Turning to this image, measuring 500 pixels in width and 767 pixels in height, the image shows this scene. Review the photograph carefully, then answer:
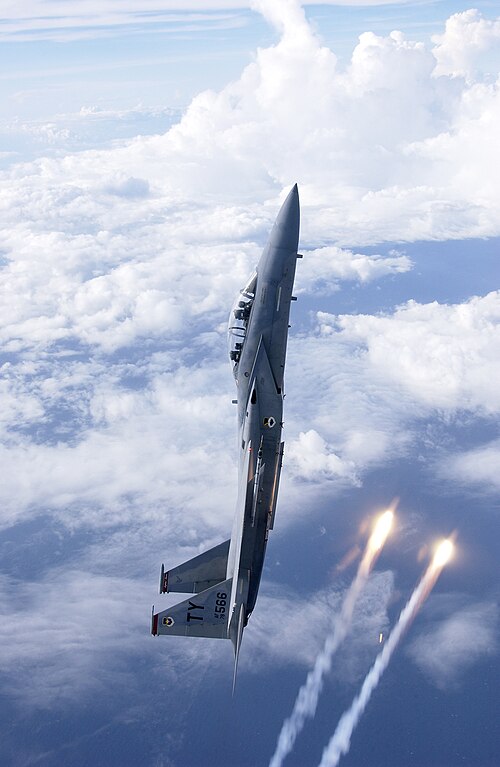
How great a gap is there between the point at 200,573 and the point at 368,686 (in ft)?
428

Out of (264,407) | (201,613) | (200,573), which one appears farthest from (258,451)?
(200,573)

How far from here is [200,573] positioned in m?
40.7

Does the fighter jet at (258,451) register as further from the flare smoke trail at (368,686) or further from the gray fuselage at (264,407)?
the flare smoke trail at (368,686)

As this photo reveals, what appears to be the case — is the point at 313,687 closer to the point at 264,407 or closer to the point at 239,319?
the point at 264,407

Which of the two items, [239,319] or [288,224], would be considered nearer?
[288,224]

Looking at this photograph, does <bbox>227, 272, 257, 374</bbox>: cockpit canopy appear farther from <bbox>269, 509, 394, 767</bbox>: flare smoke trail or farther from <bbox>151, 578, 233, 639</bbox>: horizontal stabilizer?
<bbox>269, 509, 394, 767</bbox>: flare smoke trail

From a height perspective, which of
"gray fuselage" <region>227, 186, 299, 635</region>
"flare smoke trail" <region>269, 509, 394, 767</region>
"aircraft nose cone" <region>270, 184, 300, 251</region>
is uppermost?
"aircraft nose cone" <region>270, 184, 300, 251</region>

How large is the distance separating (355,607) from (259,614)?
28.1m

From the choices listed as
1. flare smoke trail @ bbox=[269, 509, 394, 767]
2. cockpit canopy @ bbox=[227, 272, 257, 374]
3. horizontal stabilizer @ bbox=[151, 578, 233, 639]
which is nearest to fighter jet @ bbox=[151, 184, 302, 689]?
horizontal stabilizer @ bbox=[151, 578, 233, 639]

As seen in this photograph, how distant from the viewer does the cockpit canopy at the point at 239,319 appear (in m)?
37.9

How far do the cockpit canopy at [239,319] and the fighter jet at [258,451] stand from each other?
1298 mm

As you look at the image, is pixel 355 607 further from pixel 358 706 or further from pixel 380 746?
pixel 380 746

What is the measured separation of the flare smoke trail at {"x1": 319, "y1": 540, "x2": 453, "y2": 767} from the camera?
5463 inches

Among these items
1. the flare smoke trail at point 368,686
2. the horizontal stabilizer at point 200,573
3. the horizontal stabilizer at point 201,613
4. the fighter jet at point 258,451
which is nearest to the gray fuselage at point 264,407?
the fighter jet at point 258,451
